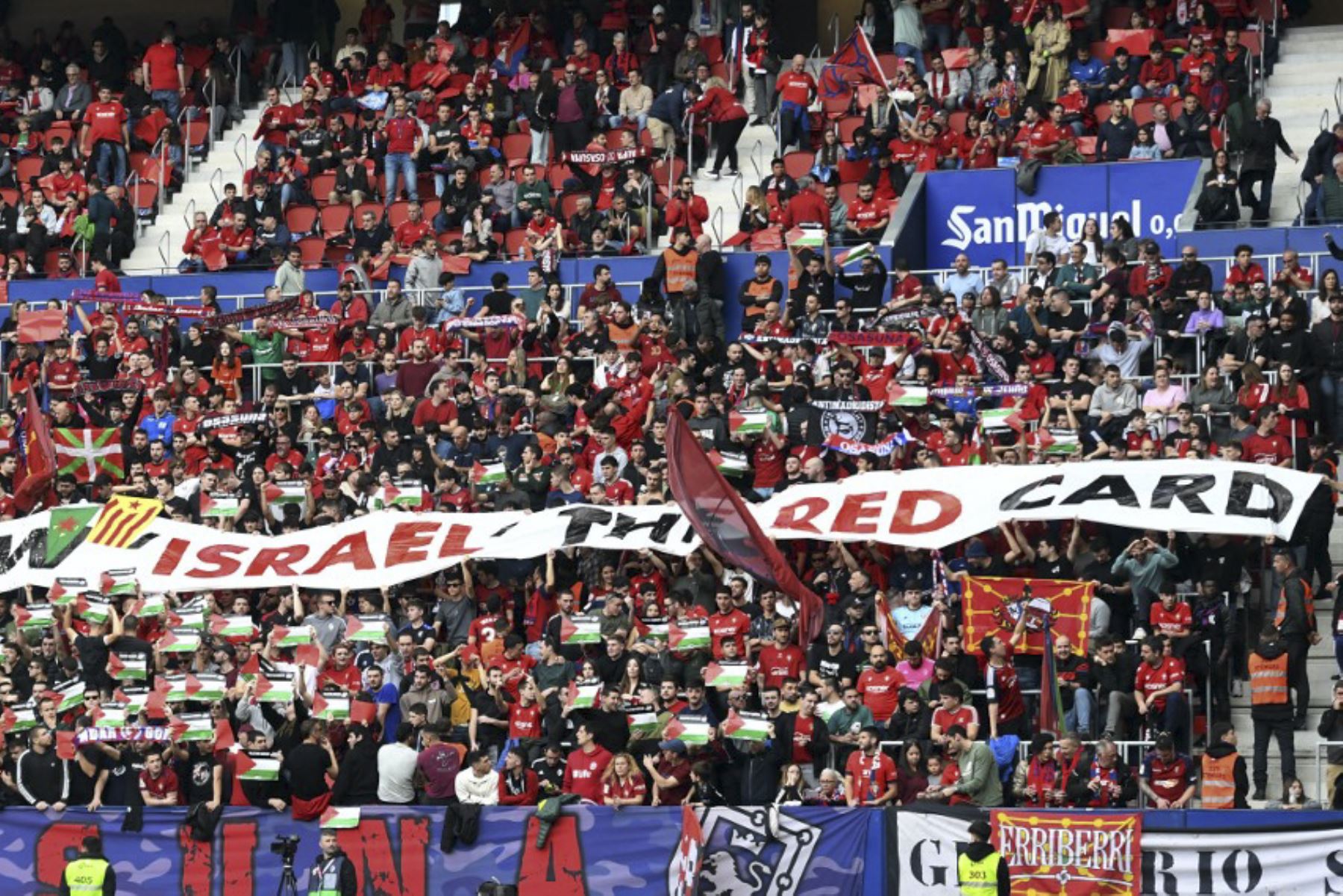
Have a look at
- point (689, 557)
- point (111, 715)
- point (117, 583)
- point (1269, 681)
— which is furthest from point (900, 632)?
point (117, 583)

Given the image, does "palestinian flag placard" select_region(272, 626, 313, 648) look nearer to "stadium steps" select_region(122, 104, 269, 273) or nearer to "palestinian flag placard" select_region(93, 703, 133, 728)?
"palestinian flag placard" select_region(93, 703, 133, 728)

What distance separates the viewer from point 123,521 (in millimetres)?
28188

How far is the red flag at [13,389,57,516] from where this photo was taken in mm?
29453

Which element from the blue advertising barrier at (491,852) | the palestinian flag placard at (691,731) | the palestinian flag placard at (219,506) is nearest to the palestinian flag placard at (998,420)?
the palestinian flag placard at (691,731)

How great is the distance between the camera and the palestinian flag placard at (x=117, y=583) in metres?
27.2

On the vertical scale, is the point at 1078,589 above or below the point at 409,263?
below

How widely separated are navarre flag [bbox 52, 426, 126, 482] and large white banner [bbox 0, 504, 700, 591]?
56.0 inches

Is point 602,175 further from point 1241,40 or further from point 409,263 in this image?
point 1241,40

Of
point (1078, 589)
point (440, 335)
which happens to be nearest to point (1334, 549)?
point (1078, 589)

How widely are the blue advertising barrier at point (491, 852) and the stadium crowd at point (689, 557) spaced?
0.35 m

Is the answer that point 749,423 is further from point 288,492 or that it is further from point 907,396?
point 288,492

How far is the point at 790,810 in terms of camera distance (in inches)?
875

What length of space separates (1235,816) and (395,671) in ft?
24.8

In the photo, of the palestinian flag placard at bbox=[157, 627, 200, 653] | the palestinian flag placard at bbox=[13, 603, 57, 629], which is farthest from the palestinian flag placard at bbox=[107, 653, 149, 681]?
the palestinian flag placard at bbox=[13, 603, 57, 629]
